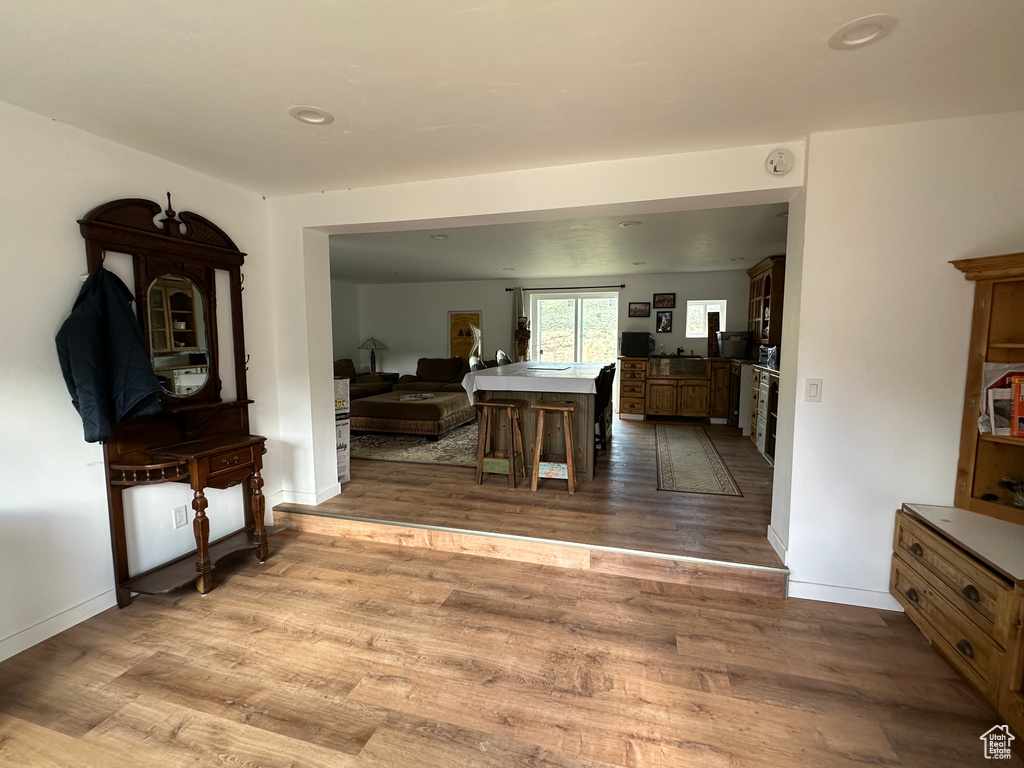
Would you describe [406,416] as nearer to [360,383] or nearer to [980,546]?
[360,383]

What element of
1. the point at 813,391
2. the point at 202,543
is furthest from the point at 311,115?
the point at 813,391

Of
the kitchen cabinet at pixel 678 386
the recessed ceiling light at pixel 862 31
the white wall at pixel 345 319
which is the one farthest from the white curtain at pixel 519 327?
the recessed ceiling light at pixel 862 31

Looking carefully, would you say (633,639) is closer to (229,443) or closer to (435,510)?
(435,510)

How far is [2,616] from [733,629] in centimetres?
328

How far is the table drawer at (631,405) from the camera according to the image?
6.97 meters

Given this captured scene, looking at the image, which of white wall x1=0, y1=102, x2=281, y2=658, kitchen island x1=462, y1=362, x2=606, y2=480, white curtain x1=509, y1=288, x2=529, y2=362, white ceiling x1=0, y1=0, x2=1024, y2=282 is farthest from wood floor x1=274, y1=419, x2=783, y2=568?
white curtain x1=509, y1=288, x2=529, y2=362

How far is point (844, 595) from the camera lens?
2.39m

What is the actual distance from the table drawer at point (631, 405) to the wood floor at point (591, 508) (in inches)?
99.4

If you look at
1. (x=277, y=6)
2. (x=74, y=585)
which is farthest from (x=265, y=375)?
(x=277, y=6)

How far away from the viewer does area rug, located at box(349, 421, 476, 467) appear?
463 cm

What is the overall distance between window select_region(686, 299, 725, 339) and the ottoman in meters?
3.86

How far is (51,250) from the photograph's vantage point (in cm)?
210

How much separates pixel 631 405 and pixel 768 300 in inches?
95.3

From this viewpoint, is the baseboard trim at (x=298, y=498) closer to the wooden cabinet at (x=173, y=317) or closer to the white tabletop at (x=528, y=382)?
the wooden cabinet at (x=173, y=317)
